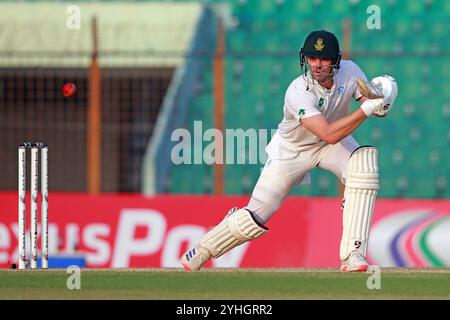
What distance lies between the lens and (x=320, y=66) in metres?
8.41

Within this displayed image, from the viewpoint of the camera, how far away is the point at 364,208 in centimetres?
838

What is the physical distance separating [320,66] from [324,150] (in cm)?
61

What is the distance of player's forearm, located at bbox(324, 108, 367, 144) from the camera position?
8.13 m

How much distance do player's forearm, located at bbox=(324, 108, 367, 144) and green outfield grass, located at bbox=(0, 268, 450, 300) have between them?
0.81 meters

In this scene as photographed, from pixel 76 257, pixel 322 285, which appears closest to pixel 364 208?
pixel 322 285

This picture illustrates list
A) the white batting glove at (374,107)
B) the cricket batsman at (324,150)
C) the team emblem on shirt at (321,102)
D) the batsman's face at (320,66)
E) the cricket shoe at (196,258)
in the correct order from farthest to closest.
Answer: the cricket shoe at (196,258), the team emblem on shirt at (321,102), the batsman's face at (320,66), the cricket batsman at (324,150), the white batting glove at (374,107)

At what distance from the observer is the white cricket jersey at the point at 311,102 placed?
845 centimetres

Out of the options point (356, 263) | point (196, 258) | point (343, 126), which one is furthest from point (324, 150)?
point (196, 258)
